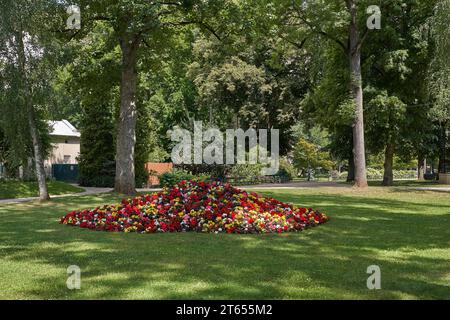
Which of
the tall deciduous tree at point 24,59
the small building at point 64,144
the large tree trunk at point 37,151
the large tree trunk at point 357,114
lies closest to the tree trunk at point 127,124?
the large tree trunk at point 37,151

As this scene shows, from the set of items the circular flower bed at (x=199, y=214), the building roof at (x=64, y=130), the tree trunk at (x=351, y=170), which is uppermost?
the building roof at (x=64, y=130)

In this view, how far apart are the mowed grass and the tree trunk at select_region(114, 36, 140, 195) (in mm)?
9543

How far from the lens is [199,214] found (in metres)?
12.1

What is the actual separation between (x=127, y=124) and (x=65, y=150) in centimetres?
2775

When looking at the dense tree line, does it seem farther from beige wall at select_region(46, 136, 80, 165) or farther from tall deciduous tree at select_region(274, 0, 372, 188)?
beige wall at select_region(46, 136, 80, 165)

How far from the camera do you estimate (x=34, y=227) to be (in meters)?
12.8

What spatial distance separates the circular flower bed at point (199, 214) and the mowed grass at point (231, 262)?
0.54m

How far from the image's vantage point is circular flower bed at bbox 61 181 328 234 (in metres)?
11.7

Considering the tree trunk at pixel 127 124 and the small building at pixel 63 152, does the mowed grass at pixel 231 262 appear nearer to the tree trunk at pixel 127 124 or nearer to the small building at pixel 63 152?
the tree trunk at pixel 127 124

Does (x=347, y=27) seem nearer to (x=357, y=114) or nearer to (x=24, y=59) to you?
(x=357, y=114)

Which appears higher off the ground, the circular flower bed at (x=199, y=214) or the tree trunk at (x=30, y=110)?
the tree trunk at (x=30, y=110)

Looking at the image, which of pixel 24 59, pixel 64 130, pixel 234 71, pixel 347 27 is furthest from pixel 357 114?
pixel 64 130

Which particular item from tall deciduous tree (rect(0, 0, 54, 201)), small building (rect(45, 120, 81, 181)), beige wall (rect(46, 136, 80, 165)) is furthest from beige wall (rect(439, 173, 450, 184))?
beige wall (rect(46, 136, 80, 165))

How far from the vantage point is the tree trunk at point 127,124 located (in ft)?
75.9
